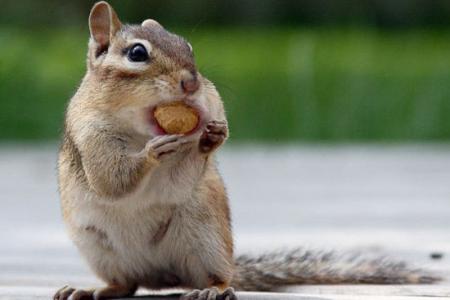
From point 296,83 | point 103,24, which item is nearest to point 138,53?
point 103,24

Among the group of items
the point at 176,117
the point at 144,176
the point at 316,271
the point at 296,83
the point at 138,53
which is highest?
the point at 296,83

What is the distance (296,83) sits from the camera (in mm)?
12773

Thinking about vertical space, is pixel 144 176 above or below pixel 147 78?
below

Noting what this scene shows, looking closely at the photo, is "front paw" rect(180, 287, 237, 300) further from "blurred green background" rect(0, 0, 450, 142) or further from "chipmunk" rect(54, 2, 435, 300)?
"blurred green background" rect(0, 0, 450, 142)

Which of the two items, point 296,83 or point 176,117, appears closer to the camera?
point 176,117

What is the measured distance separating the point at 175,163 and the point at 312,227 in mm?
2224

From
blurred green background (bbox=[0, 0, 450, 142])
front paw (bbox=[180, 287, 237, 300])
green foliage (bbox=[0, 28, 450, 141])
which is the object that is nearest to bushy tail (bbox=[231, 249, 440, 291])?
front paw (bbox=[180, 287, 237, 300])

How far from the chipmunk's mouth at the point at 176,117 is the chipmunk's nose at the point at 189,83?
3 cm

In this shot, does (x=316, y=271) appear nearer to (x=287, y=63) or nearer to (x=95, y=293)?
(x=95, y=293)

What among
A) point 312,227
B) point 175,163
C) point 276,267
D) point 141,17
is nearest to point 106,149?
point 175,163

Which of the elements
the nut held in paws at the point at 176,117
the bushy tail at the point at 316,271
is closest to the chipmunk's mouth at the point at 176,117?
the nut held in paws at the point at 176,117

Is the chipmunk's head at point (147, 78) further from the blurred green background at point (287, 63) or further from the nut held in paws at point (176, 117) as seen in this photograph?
the blurred green background at point (287, 63)

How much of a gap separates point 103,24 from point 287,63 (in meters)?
10.1

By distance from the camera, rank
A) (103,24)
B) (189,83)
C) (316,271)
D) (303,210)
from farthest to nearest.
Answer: (303,210) < (316,271) < (103,24) < (189,83)
